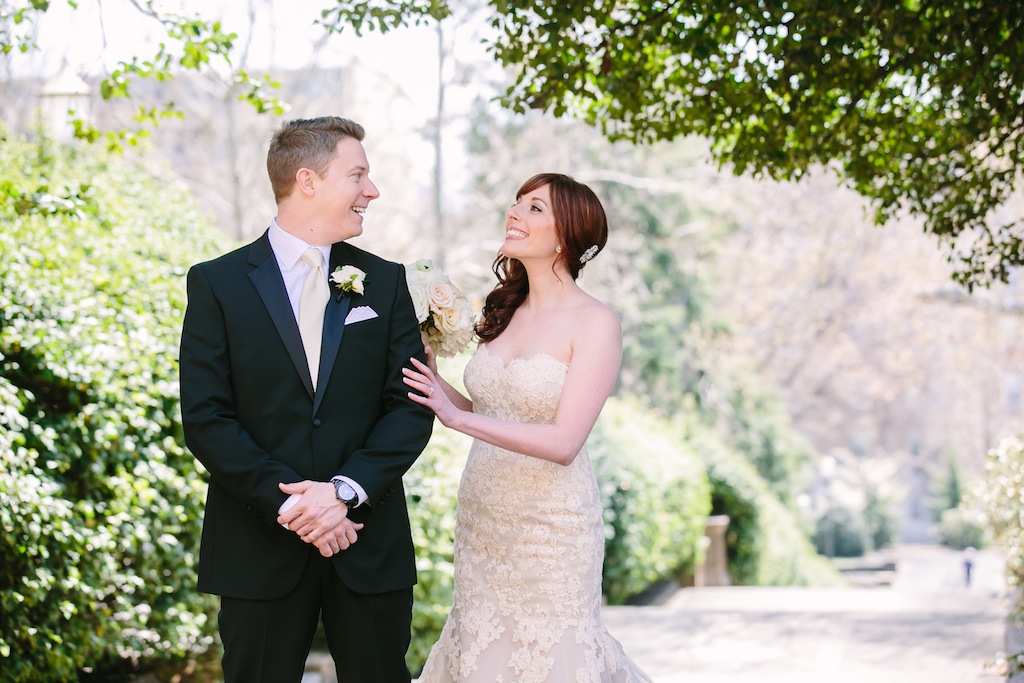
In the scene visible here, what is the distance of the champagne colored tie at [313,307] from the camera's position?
122 inches

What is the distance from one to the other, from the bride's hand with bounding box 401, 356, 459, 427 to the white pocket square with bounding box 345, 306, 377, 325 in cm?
18

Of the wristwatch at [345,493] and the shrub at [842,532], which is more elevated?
the wristwatch at [345,493]

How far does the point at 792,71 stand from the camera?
4848 mm

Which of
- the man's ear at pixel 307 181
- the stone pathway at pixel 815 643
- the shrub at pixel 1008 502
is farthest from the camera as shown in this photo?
the shrub at pixel 1008 502

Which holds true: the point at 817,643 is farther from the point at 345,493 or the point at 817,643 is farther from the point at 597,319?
the point at 345,493

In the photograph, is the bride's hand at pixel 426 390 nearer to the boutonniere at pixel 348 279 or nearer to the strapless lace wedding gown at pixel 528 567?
the boutonniere at pixel 348 279

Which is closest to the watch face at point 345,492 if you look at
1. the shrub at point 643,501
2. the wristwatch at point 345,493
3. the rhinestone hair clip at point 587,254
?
the wristwatch at point 345,493

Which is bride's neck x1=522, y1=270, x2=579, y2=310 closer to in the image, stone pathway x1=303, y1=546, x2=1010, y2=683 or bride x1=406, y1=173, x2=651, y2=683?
bride x1=406, y1=173, x2=651, y2=683

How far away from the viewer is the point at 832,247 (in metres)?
21.8

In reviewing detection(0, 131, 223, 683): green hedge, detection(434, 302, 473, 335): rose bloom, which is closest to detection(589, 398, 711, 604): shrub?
detection(0, 131, 223, 683): green hedge

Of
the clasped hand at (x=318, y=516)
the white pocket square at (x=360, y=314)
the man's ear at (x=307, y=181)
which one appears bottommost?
the clasped hand at (x=318, y=516)

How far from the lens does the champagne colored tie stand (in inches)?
122

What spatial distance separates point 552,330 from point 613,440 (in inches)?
339

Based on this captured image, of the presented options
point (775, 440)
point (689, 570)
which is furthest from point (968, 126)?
point (775, 440)
